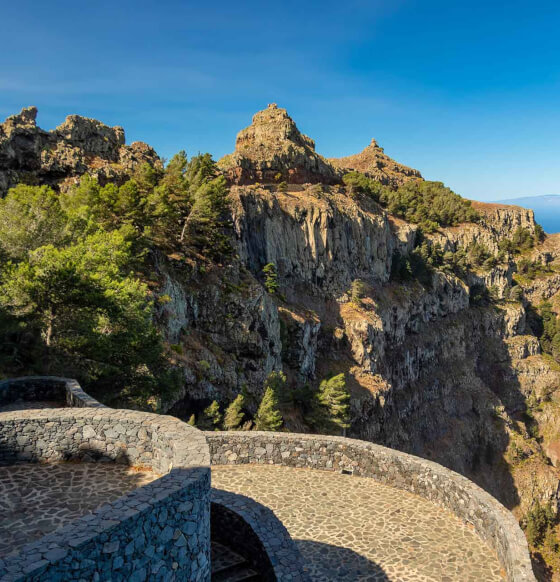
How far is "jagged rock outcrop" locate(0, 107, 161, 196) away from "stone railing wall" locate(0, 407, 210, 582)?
110ft

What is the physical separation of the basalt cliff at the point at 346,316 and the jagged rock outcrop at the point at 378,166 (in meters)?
21.3

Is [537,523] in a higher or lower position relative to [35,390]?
lower

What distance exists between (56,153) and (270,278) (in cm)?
2466

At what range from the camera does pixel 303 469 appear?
13297mm

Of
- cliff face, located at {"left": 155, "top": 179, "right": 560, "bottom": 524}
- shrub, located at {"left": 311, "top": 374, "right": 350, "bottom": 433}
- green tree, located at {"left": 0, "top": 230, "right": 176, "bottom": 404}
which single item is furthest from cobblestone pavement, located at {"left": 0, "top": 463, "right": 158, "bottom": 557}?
shrub, located at {"left": 311, "top": 374, "right": 350, "bottom": 433}

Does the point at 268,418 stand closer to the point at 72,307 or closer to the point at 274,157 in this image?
the point at 72,307

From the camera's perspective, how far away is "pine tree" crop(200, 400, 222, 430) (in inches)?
1045

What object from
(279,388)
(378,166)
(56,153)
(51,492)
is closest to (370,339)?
(279,388)

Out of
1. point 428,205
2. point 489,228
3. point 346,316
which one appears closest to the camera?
point 346,316

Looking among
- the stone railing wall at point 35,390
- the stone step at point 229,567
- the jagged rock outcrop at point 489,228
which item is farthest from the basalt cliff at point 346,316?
the stone step at point 229,567

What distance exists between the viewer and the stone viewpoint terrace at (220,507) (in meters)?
5.18

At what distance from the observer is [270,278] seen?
48812 mm

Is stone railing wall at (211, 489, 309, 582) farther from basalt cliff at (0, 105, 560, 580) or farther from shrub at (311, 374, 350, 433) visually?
shrub at (311, 374, 350, 433)

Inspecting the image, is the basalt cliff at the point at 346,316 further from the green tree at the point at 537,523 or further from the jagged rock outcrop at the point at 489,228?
the green tree at the point at 537,523
